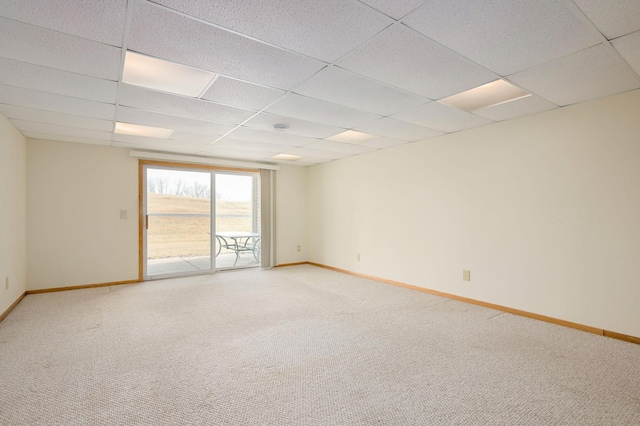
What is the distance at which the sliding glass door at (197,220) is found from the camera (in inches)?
219

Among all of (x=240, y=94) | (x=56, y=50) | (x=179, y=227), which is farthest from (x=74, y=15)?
(x=179, y=227)

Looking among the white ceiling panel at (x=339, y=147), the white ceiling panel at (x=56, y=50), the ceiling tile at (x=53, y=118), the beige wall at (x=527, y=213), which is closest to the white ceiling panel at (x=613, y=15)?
the beige wall at (x=527, y=213)

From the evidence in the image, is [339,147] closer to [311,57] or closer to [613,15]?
[311,57]

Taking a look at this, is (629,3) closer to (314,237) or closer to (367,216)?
(367,216)

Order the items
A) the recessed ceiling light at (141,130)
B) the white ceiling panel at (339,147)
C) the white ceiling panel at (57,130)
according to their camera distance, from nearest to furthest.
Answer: the white ceiling panel at (57,130)
the recessed ceiling light at (141,130)
the white ceiling panel at (339,147)

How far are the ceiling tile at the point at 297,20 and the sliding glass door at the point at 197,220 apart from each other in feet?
14.4

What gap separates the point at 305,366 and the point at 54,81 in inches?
119

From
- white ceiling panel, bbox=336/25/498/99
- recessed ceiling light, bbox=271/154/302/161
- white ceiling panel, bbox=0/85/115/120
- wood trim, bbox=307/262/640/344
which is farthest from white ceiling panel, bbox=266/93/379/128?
wood trim, bbox=307/262/640/344

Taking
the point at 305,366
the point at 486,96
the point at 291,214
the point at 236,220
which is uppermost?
the point at 486,96

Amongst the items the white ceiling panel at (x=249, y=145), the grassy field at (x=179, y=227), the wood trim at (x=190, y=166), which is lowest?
the grassy field at (x=179, y=227)

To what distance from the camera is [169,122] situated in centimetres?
364

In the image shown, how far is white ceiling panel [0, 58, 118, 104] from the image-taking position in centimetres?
229

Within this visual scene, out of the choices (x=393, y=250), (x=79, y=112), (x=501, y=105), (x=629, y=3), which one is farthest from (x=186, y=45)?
(x=393, y=250)

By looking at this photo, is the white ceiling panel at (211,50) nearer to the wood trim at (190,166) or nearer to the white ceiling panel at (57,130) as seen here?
the white ceiling panel at (57,130)
